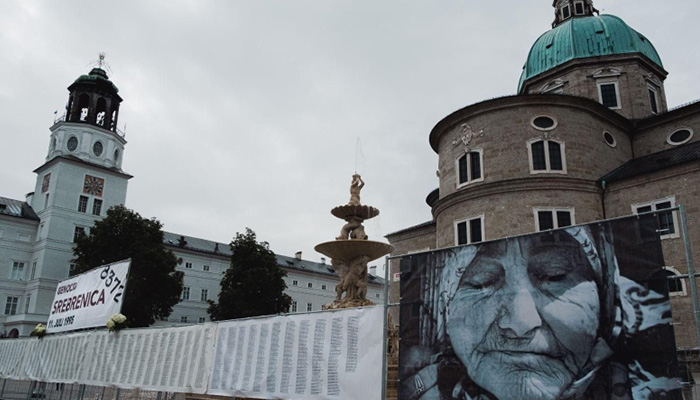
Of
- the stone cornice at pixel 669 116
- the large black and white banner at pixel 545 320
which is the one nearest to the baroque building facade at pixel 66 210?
the stone cornice at pixel 669 116

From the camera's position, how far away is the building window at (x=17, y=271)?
5088 cm

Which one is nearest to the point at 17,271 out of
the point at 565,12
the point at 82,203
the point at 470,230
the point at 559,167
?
the point at 82,203

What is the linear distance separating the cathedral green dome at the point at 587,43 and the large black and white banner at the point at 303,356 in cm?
3060

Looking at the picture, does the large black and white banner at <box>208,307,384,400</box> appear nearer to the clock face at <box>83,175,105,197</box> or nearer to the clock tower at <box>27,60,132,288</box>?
the clock tower at <box>27,60,132,288</box>

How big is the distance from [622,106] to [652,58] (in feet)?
17.4

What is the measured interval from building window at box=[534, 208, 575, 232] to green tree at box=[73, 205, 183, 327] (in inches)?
1165

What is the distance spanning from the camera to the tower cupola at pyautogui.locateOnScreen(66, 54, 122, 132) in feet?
182

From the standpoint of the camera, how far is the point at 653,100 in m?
32.6

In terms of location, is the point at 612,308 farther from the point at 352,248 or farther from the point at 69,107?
the point at 69,107

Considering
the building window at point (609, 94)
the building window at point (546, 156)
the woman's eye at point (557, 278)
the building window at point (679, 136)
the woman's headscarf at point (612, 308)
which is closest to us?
the woman's headscarf at point (612, 308)

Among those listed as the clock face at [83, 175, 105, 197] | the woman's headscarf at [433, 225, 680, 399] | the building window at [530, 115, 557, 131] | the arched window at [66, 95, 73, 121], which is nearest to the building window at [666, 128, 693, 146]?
Result: the building window at [530, 115, 557, 131]

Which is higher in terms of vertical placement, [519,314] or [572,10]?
[572,10]

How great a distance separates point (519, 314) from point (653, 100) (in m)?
32.0

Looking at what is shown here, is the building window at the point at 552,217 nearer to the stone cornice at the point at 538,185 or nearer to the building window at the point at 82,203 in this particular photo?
the stone cornice at the point at 538,185
